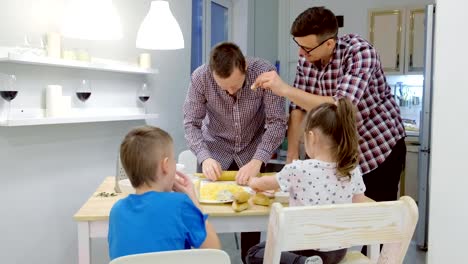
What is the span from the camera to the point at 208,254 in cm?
99

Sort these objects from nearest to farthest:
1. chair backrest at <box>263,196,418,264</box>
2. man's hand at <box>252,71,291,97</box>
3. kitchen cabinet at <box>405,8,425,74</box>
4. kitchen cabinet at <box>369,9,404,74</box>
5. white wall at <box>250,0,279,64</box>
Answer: chair backrest at <box>263,196,418,264</box>, man's hand at <box>252,71,291,97</box>, kitchen cabinet at <box>405,8,425,74</box>, kitchen cabinet at <box>369,9,404,74</box>, white wall at <box>250,0,279,64</box>

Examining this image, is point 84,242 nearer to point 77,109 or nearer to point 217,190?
point 217,190

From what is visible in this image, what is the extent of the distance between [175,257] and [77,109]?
1.87 meters

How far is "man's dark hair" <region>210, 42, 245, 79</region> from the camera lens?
1.99 meters

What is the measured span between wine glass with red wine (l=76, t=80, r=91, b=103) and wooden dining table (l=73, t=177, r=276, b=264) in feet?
3.34

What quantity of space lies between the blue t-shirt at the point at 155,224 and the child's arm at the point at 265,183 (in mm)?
439

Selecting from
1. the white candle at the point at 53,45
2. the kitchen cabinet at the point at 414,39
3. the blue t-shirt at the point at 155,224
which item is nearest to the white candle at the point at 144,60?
the white candle at the point at 53,45

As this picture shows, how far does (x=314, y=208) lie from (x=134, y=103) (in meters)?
2.40

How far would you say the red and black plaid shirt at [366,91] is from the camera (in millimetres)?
1783

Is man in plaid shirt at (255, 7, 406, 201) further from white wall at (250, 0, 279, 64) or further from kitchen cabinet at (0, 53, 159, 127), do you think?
white wall at (250, 0, 279, 64)

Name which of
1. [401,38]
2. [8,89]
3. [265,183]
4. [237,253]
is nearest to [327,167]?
[265,183]

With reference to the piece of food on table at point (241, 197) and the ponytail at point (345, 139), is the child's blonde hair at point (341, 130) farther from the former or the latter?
the piece of food on table at point (241, 197)

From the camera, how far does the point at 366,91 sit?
6.05 feet

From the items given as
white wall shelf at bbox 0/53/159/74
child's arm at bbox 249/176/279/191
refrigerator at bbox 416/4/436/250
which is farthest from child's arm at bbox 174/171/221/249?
refrigerator at bbox 416/4/436/250
